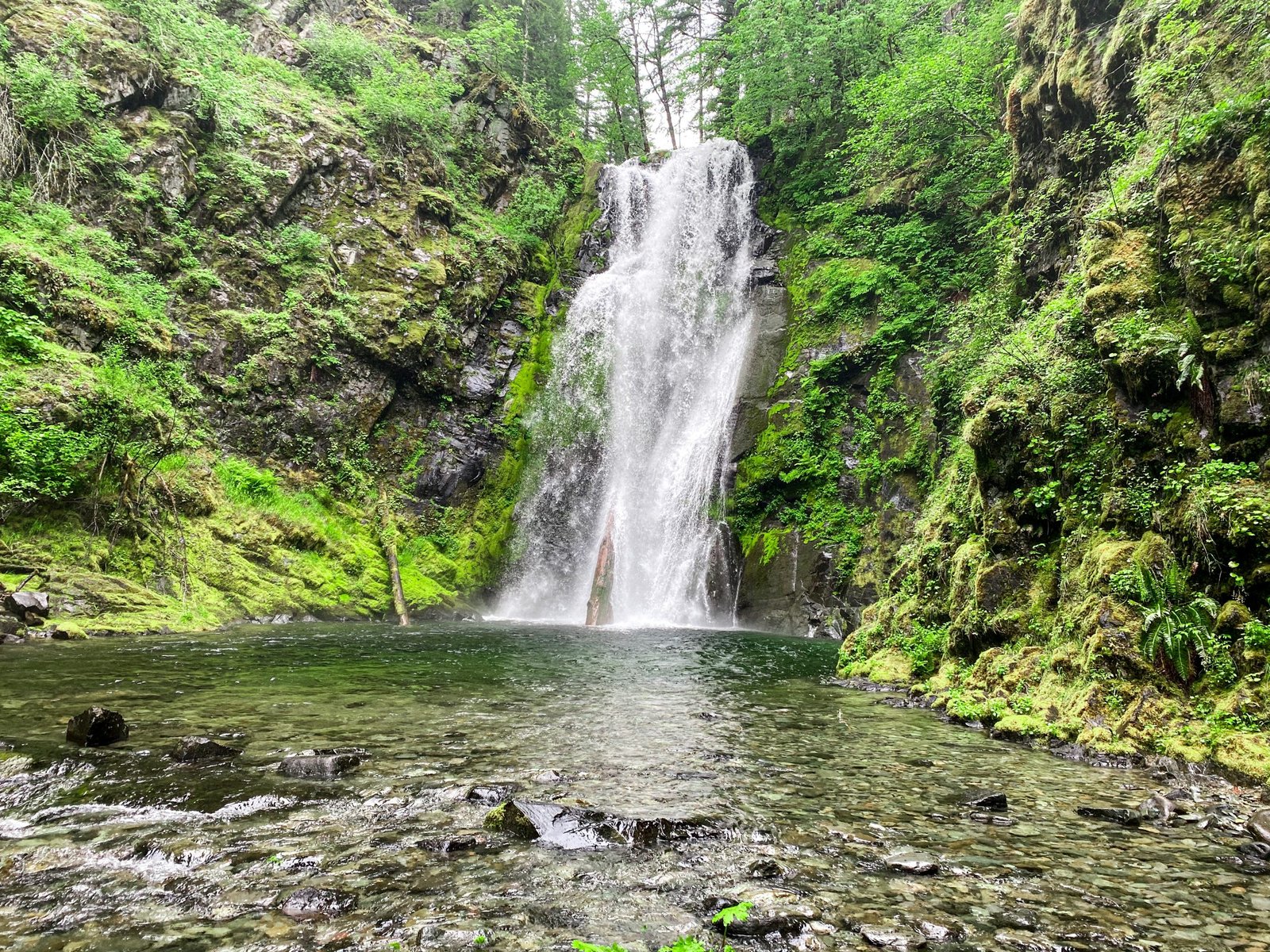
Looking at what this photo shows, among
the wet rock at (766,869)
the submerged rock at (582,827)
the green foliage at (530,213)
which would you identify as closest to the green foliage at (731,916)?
the wet rock at (766,869)

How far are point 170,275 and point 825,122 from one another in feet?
78.9

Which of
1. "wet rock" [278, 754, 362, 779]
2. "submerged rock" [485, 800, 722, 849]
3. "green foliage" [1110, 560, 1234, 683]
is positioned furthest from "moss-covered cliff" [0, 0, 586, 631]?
"green foliage" [1110, 560, 1234, 683]

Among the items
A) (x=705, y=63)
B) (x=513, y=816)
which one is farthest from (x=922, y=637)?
(x=705, y=63)

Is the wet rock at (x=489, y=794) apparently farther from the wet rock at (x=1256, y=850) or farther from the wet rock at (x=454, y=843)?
the wet rock at (x=1256, y=850)

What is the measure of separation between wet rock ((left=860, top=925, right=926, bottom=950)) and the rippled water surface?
0.05m

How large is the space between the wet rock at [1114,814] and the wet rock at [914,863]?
1430 mm

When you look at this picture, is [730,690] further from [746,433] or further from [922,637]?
[746,433]

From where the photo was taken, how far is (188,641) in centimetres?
1014

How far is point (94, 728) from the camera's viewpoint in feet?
15.3

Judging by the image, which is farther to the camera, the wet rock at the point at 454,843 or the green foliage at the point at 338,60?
the green foliage at the point at 338,60

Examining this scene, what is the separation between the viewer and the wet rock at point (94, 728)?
464cm

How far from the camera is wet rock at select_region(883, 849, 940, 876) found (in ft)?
10.3

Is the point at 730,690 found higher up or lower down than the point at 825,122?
lower down

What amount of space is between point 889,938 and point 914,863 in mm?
781
